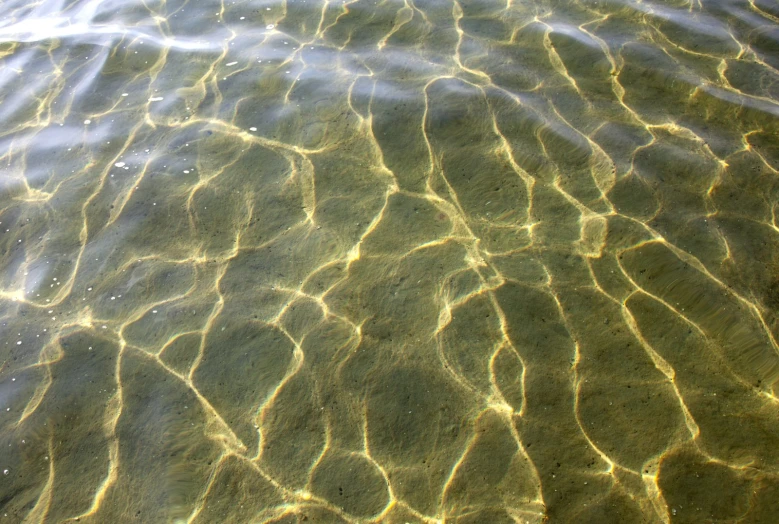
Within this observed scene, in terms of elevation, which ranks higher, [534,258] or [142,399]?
[534,258]

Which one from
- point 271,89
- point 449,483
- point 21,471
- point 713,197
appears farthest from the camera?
point 271,89

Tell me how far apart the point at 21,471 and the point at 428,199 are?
2.50 meters

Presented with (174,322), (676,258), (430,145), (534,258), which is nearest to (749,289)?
(676,258)

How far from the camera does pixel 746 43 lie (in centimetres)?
484

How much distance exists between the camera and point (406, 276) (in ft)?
11.1

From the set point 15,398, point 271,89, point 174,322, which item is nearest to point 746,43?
point 271,89

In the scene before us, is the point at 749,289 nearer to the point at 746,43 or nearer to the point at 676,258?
the point at 676,258

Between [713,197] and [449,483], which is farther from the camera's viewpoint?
[713,197]

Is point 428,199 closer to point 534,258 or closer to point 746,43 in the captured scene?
point 534,258

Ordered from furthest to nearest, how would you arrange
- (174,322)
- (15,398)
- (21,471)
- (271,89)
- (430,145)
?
(271,89) → (430,145) → (174,322) → (15,398) → (21,471)

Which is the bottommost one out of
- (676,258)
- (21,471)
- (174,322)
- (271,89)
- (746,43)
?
(21,471)

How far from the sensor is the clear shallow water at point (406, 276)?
271 centimetres

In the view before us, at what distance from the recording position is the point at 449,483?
2652 millimetres

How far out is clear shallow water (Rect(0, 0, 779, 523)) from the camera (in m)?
2.71
